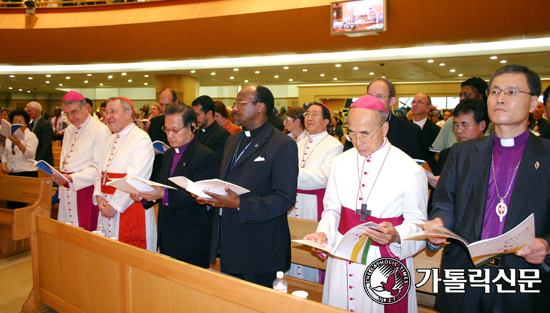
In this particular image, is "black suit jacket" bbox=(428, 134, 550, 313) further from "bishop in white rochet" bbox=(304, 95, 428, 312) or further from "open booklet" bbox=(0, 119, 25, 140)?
"open booklet" bbox=(0, 119, 25, 140)

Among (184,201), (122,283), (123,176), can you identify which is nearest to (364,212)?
(184,201)

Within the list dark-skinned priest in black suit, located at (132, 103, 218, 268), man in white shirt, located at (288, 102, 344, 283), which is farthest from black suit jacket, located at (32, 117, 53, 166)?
man in white shirt, located at (288, 102, 344, 283)

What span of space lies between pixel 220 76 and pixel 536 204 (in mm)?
15000

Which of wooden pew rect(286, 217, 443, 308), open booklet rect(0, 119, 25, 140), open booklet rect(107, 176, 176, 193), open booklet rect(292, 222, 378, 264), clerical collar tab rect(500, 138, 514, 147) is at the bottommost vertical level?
wooden pew rect(286, 217, 443, 308)

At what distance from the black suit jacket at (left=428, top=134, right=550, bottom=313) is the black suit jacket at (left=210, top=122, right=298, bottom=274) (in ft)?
2.92

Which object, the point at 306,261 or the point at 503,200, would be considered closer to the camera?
the point at 503,200

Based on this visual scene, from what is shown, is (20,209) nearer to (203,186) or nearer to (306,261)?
(203,186)

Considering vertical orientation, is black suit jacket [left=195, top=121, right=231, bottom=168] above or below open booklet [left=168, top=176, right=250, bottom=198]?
above

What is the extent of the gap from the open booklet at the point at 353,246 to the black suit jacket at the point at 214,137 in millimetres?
2411

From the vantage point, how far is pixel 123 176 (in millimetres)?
3240

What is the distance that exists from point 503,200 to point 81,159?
12.2 feet

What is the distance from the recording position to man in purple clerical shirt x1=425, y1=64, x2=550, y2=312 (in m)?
1.52

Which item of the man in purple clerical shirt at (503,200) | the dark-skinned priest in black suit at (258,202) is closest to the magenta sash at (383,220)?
the man in purple clerical shirt at (503,200)

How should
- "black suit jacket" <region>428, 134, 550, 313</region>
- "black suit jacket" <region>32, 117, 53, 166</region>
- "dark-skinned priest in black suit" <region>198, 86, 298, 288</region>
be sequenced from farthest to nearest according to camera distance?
"black suit jacket" <region>32, 117, 53, 166</region>, "dark-skinned priest in black suit" <region>198, 86, 298, 288</region>, "black suit jacket" <region>428, 134, 550, 313</region>
